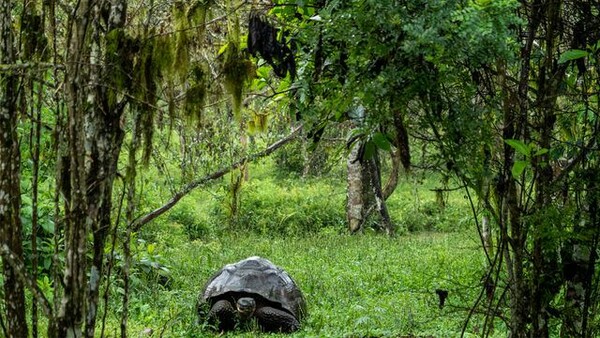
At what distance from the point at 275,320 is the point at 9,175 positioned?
4.13m

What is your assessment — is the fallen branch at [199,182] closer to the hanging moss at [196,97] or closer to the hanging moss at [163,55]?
the hanging moss at [196,97]

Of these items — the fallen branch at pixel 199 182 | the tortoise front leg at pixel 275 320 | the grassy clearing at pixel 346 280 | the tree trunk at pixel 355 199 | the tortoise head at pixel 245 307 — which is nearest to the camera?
the grassy clearing at pixel 346 280

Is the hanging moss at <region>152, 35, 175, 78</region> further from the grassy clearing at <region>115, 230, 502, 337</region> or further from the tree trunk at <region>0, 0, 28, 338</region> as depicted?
the grassy clearing at <region>115, 230, 502, 337</region>

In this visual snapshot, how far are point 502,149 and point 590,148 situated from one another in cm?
43

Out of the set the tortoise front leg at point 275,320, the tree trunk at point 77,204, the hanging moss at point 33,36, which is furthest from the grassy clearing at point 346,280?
the hanging moss at point 33,36

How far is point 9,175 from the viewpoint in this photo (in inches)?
130

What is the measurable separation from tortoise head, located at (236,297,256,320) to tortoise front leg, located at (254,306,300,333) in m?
0.09

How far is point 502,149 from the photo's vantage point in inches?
139

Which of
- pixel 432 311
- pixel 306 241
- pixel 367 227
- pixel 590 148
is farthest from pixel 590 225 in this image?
pixel 367 227

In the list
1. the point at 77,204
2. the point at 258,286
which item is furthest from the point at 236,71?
the point at 258,286

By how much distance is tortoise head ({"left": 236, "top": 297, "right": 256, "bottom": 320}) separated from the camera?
7172 millimetres

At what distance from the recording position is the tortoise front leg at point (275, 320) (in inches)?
277

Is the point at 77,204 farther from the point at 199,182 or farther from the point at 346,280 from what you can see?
the point at 346,280

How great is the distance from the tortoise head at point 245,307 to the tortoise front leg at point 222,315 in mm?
90
